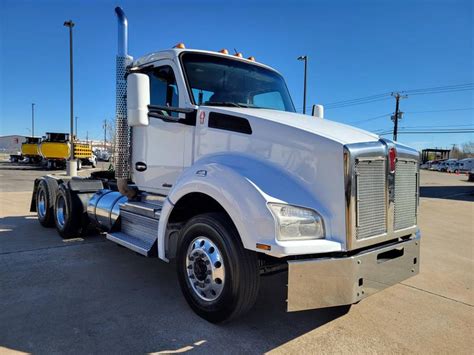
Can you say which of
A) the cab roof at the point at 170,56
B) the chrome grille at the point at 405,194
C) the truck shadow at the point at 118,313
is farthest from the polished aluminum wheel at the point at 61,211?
the chrome grille at the point at 405,194

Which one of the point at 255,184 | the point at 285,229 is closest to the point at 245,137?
the point at 255,184

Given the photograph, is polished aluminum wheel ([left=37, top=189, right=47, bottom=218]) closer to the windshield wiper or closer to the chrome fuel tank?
the chrome fuel tank

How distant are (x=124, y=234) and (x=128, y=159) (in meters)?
0.96

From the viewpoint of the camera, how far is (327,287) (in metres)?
2.66

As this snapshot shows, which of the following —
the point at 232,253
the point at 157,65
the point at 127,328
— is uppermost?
the point at 157,65

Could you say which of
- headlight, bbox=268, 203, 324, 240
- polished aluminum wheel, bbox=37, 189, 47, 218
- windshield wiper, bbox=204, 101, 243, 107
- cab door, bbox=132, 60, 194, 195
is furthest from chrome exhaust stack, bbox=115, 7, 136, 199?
polished aluminum wheel, bbox=37, 189, 47, 218

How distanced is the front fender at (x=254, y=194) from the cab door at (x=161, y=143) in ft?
2.58

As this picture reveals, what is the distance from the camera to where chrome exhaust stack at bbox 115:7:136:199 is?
4.79 metres

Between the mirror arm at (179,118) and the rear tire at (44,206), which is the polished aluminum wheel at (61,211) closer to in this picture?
the rear tire at (44,206)

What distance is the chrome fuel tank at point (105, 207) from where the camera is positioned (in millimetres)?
5242

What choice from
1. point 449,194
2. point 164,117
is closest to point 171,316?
point 164,117

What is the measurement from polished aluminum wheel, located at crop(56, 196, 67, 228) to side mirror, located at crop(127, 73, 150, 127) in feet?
11.6

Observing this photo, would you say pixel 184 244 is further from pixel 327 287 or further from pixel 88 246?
pixel 88 246

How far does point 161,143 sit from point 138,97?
0.78 m
